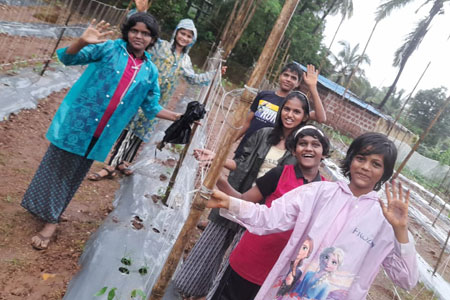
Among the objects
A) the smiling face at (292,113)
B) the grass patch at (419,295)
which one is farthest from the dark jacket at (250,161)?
the grass patch at (419,295)

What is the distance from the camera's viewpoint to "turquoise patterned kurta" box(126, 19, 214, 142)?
3.41m

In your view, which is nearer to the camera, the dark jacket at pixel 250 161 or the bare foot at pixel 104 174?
the dark jacket at pixel 250 161

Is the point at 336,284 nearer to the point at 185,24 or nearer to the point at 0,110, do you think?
the point at 185,24

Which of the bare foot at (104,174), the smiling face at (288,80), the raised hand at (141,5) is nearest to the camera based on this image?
the smiling face at (288,80)

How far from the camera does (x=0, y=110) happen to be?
3750 mm

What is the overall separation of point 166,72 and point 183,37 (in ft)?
1.27

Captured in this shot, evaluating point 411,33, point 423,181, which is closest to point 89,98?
point 423,181

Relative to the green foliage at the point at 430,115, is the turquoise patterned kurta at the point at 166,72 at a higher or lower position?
lower

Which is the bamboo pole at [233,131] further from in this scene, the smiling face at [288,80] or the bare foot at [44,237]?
the smiling face at [288,80]

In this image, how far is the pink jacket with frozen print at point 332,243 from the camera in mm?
1369

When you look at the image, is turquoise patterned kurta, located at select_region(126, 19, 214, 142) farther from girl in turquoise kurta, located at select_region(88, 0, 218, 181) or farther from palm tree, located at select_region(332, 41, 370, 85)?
palm tree, located at select_region(332, 41, 370, 85)

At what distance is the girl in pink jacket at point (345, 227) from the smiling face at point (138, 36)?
1254mm

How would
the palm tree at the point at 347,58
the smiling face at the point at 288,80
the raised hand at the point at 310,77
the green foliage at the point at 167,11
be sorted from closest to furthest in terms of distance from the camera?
the raised hand at the point at 310,77
the smiling face at the point at 288,80
the green foliage at the point at 167,11
the palm tree at the point at 347,58

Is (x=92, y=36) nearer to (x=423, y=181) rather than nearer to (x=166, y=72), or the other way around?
(x=166, y=72)
